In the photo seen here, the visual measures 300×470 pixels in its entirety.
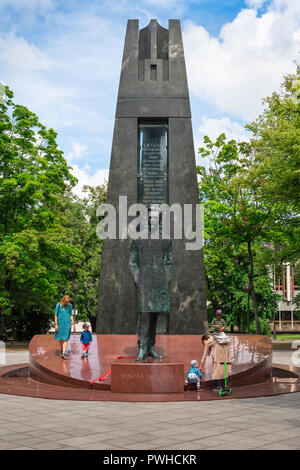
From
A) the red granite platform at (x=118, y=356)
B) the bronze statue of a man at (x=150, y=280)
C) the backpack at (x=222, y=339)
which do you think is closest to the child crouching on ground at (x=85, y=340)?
the red granite platform at (x=118, y=356)

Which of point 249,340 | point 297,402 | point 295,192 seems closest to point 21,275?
point 295,192

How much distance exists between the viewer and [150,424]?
20.8ft

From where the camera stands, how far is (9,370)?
12.7 meters

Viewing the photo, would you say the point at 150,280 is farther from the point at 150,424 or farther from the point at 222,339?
the point at 150,424

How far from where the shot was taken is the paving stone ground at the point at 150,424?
5.29m

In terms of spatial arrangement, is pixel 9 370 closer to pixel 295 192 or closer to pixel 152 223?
pixel 152 223

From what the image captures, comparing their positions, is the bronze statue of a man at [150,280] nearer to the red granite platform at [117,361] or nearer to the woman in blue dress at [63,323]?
the red granite platform at [117,361]

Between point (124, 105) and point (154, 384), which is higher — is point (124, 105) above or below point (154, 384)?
above

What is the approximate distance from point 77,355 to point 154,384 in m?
3.15

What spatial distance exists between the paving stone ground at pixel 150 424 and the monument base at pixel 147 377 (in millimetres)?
900

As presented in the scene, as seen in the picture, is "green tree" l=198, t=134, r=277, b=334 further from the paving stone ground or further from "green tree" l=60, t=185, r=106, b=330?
the paving stone ground

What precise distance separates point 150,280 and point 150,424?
378 cm

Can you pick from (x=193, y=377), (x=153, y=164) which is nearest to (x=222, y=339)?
(x=193, y=377)
